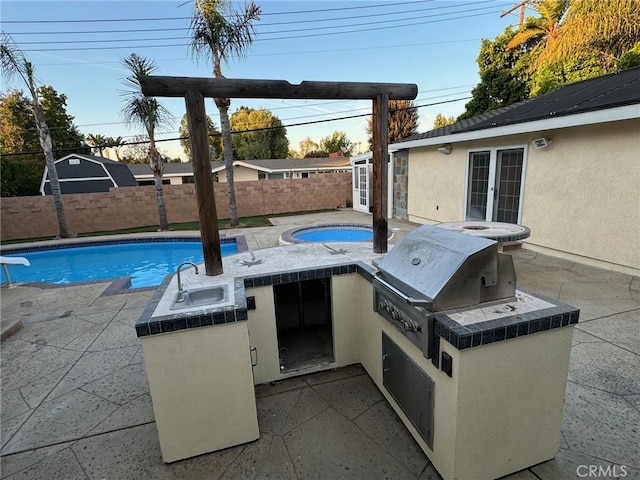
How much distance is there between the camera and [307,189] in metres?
14.7

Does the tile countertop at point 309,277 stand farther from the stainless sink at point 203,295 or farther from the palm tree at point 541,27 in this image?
the palm tree at point 541,27

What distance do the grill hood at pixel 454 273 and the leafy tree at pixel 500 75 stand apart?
18356 mm

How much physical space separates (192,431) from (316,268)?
144cm

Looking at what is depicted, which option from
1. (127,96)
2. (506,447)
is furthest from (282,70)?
(506,447)

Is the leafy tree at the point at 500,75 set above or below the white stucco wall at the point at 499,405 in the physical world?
above

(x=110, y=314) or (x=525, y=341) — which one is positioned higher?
(x=525, y=341)

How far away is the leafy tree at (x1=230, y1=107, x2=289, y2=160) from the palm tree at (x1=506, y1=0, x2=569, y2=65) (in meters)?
20.3

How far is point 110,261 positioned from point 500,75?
19.8 meters

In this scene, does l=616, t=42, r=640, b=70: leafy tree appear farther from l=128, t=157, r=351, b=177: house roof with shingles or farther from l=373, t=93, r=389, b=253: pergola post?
l=128, t=157, r=351, b=177: house roof with shingles

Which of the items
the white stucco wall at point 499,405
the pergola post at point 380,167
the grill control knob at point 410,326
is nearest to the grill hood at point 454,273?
the grill control knob at point 410,326

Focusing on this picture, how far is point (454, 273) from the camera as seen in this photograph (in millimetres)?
1614

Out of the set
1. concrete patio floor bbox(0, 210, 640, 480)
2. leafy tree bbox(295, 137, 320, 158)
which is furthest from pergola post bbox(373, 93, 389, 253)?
leafy tree bbox(295, 137, 320, 158)

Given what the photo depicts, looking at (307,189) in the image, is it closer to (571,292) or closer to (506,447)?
(571,292)

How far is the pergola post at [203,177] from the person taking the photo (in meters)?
2.52
